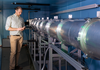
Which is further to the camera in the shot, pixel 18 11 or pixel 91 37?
pixel 18 11

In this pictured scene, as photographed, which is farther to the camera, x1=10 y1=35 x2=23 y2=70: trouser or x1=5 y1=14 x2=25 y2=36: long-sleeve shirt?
x1=10 y1=35 x2=23 y2=70: trouser

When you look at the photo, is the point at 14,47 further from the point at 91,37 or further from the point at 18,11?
the point at 91,37

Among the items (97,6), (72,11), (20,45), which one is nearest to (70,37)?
Answer: (97,6)

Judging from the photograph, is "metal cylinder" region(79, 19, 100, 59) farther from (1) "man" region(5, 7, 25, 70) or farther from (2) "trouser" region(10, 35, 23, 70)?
(2) "trouser" region(10, 35, 23, 70)

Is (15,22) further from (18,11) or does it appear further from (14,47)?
(14,47)

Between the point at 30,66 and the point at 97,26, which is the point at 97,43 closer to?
the point at 97,26

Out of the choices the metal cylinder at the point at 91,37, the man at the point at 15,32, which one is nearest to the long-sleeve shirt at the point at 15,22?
the man at the point at 15,32

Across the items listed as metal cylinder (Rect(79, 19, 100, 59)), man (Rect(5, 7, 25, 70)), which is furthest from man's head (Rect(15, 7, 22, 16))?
metal cylinder (Rect(79, 19, 100, 59))

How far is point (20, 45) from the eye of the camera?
8.07 feet

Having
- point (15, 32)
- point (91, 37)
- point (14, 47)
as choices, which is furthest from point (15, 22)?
point (91, 37)

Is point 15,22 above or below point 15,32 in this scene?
above

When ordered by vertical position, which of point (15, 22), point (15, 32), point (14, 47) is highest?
point (15, 22)

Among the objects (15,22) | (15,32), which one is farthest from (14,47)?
(15,22)

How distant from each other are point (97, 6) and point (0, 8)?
140 centimetres
